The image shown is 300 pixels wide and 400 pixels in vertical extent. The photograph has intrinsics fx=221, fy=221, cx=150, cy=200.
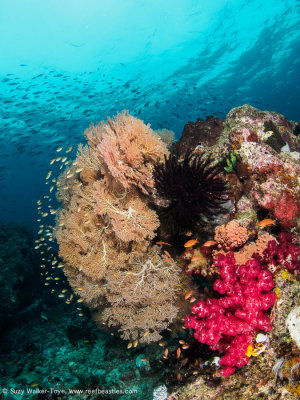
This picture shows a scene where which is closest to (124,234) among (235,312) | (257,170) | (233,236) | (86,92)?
(233,236)

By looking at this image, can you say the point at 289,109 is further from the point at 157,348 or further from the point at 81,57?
the point at 157,348

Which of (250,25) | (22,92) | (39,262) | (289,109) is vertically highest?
(289,109)

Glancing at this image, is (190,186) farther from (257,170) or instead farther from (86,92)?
(86,92)

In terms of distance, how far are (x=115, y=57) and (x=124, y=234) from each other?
30827 mm

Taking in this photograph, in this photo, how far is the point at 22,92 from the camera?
25062mm

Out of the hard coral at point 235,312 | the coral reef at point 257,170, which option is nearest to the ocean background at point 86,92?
the hard coral at point 235,312

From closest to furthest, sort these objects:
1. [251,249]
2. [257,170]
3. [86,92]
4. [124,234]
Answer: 1. [251,249]
2. [124,234]
3. [257,170]
4. [86,92]

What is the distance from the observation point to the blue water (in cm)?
2331

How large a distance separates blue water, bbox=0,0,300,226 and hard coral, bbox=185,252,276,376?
2127cm

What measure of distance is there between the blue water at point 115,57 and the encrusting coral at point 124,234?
19039 millimetres

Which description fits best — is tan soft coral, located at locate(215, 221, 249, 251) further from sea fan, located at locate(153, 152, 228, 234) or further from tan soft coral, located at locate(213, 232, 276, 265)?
sea fan, located at locate(153, 152, 228, 234)

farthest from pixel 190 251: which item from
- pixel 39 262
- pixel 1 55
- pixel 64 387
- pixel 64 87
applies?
pixel 64 87

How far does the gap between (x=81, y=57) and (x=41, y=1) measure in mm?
6190

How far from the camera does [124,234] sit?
457 cm
